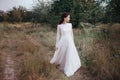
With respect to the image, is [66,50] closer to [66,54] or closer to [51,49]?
[66,54]

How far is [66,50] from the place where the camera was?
3816 millimetres

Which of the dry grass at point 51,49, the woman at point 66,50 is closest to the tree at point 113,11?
the dry grass at point 51,49

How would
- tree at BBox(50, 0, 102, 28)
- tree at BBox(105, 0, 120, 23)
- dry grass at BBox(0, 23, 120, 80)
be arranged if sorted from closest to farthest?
dry grass at BBox(0, 23, 120, 80)
tree at BBox(50, 0, 102, 28)
tree at BBox(105, 0, 120, 23)

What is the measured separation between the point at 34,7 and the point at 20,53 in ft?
1.82

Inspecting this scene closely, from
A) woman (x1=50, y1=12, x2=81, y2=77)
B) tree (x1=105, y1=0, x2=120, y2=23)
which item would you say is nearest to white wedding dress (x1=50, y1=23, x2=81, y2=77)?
woman (x1=50, y1=12, x2=81, y2=77)

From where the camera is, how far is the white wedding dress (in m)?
3.73

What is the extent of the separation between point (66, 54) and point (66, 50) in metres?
0.05

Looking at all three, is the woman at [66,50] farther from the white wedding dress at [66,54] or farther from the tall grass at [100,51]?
the tall grass at [100,51]

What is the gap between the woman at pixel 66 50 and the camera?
12.2 feet

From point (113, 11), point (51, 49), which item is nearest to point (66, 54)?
point (51, 49)

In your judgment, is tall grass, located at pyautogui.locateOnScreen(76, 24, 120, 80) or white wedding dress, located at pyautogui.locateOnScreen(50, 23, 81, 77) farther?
tall grass, located at pyautogui.locateOnScreen(76, 24, 120, 80)

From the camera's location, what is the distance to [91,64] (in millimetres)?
3934

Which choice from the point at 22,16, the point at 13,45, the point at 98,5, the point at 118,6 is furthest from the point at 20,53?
the point at 118,6

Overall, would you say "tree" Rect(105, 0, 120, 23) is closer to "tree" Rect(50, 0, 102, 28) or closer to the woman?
"tree" Rect(50, 0, 102, 28)
